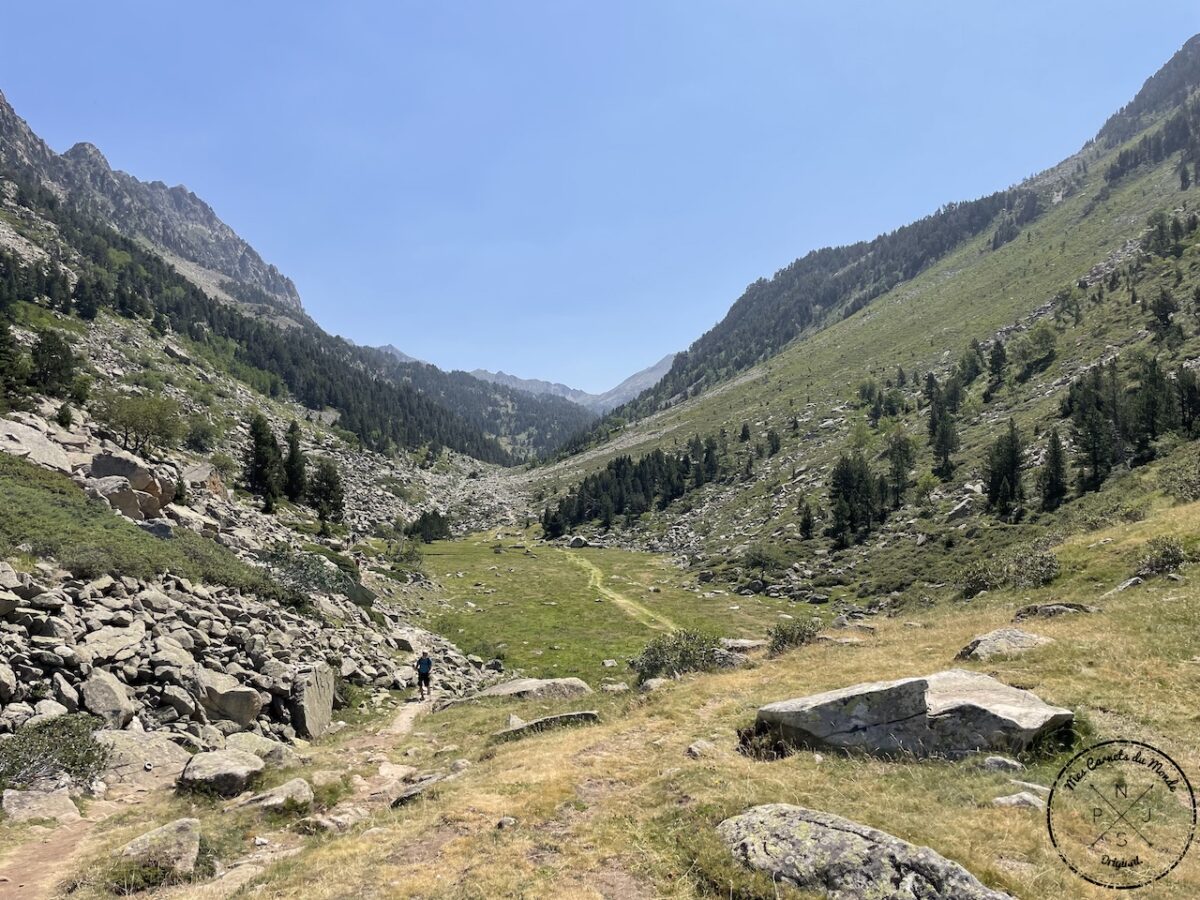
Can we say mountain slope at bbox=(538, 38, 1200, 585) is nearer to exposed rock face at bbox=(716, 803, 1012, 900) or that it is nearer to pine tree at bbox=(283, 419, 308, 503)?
exposed rock face at bbox=(716, 803, 1012, 900)

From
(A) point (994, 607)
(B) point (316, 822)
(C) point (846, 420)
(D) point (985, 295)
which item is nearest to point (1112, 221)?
(D) point (985, 295)

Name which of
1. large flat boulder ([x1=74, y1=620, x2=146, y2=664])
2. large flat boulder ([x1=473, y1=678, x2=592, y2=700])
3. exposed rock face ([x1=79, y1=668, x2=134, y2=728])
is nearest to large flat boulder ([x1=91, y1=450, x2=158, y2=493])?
large flat boulder ([x1=74, y1=620, x2=146, y2=664])

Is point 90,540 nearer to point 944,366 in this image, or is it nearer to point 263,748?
point 263,748

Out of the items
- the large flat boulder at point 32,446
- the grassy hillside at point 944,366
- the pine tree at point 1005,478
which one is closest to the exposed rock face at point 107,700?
the large flat boulder at point 32,446

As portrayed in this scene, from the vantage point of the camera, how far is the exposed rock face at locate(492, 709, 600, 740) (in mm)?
18906

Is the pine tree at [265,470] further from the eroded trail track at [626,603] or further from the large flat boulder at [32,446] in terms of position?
the eroded trail track at [626,603]

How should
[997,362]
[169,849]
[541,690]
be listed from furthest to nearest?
1. [997,362]
2. [541,690]
3. [169,849]

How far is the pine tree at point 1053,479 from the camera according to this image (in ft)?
163

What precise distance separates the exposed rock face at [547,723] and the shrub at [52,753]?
34.1 feet

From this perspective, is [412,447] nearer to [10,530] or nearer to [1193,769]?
[10,530]

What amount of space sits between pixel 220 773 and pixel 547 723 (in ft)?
30.4

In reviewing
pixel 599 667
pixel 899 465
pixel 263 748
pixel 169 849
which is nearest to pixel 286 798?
pixel 169 849

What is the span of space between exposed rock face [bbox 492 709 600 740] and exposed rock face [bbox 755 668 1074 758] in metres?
7.30

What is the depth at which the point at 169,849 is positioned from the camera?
1075cm
